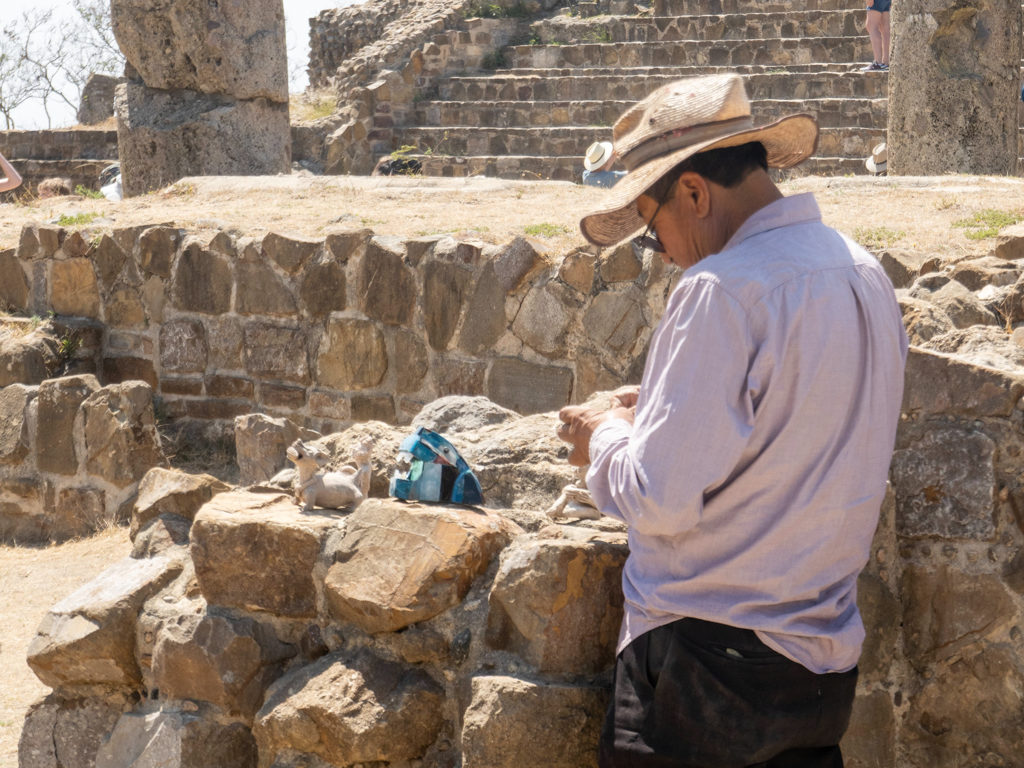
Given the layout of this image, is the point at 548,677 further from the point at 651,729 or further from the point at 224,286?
the point at 224,286

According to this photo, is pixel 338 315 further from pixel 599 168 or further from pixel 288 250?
pixel 599 168

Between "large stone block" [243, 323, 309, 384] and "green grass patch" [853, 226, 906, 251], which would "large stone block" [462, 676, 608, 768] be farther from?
"large stone block" [243, 323, 309, 384]

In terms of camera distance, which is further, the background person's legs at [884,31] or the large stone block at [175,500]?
the background person's legs at [884,31]

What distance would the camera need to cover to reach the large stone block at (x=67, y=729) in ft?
8.80

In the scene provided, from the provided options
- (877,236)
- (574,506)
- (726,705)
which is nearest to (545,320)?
(877,236)

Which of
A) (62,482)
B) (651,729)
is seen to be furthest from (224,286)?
(651,729)

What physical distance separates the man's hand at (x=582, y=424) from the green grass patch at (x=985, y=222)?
3311 millimetres

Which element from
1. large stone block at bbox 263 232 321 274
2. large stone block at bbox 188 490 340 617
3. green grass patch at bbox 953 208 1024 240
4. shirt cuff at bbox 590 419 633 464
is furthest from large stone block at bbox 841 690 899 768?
large stone block at bbox 263 232 321 274

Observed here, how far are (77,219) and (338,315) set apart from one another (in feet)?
7.22

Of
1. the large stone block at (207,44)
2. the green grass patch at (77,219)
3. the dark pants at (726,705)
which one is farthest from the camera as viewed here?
the large stone block at (207,44)

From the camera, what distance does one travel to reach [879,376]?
170cm

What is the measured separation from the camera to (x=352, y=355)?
19.5 ft

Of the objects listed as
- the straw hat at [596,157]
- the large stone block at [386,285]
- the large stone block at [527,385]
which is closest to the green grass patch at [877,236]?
the large stone block at [527,385]

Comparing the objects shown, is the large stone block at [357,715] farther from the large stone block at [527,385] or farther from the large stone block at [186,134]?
the large stone block at [186,134]
